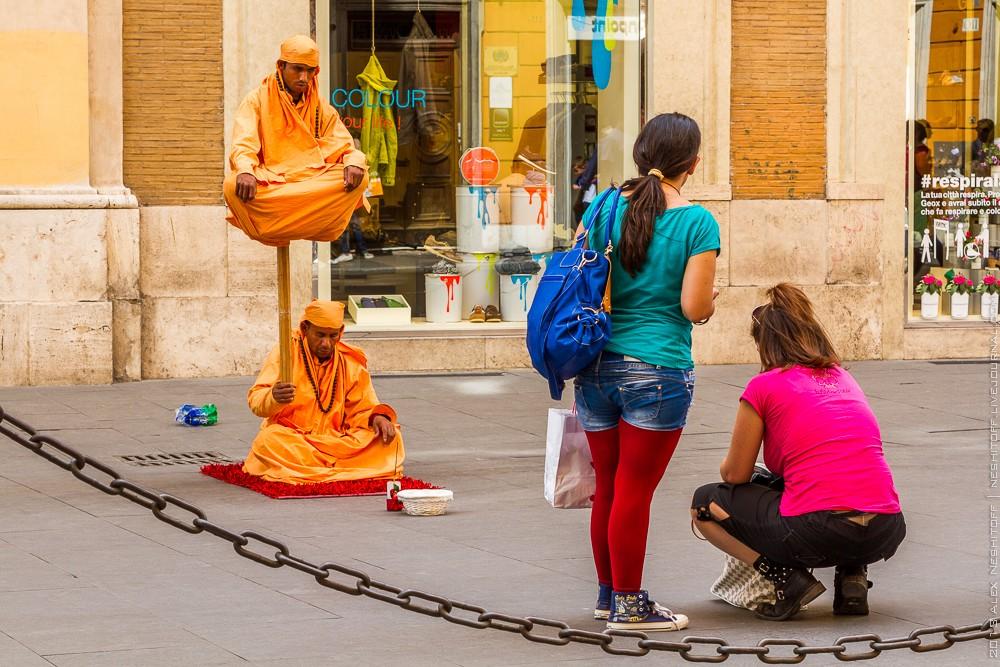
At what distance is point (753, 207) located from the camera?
44.1 feet

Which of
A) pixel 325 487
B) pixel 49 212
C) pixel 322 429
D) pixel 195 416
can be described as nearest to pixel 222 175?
pixel 49 212

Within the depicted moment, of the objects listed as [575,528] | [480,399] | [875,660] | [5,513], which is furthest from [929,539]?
[480,399]

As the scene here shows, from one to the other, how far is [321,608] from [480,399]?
576cm

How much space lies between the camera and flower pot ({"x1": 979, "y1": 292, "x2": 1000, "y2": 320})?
47.0ft

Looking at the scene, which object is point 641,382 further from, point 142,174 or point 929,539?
point 142,174

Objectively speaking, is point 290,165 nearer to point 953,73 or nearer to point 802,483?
point 802,483

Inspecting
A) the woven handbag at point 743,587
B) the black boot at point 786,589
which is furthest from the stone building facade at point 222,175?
the black boot at point 786,589

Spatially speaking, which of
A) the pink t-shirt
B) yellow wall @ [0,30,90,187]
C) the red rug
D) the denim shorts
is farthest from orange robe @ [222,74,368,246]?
yellow wall @ [0,30,90,187]

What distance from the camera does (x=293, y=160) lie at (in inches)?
333

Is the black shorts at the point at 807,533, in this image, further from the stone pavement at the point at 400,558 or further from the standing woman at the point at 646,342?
the standing woman at the point at 646,342

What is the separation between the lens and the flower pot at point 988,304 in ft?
47.0

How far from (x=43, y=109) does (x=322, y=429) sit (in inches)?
182

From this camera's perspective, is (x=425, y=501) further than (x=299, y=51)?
No

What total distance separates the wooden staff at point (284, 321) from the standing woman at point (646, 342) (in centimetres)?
299
